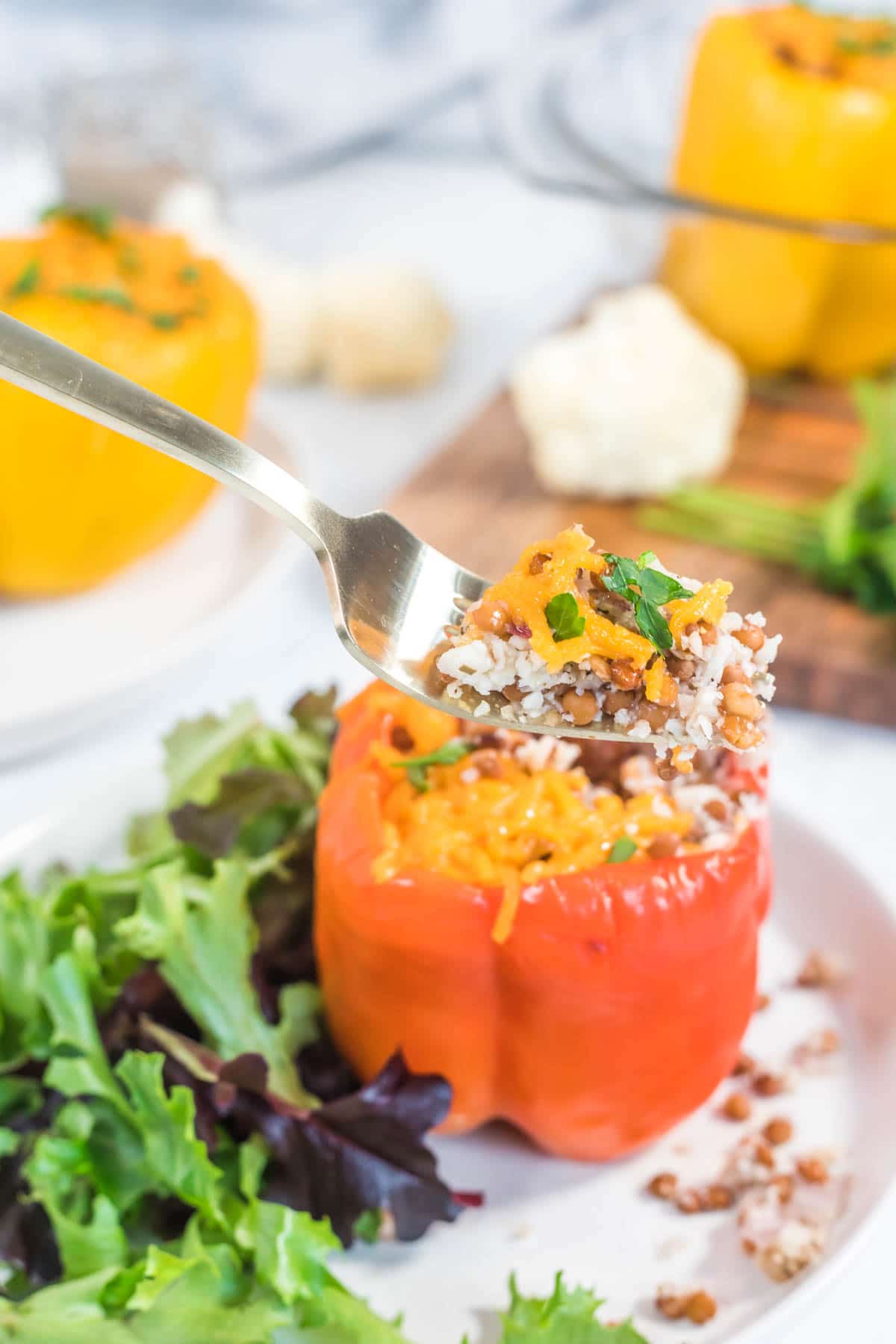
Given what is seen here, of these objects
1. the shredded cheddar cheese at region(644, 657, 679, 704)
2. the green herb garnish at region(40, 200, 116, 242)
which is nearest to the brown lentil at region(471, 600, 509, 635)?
the shredded cheddar cheese at region(644, 657, 679, 704)

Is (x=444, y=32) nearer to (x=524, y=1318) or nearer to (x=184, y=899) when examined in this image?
(x=184, y=899)

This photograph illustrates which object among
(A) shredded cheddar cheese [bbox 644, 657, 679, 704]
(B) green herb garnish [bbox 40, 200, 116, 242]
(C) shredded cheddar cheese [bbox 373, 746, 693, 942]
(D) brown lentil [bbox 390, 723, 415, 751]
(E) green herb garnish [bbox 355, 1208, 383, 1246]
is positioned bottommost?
(E) green herb garnish [bbox 355, 1208, 383, 1246]

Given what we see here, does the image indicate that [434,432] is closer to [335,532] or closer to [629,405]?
[629,405]

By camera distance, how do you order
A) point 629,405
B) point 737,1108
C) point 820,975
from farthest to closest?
1. point 629,405
2. point 820,975
3. point 737,1108

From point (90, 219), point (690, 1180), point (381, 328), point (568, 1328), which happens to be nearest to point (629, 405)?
point (381, 328)

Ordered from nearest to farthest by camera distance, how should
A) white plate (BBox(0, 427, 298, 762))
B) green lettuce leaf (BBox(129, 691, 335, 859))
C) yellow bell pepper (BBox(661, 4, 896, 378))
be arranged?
green lettuce leaf (BBox(129, 691, 335, 859)) < white plate (BBox(0, 427, 298, 762)) < yellow bell pepper (BBox(661, 4, 896, 378))

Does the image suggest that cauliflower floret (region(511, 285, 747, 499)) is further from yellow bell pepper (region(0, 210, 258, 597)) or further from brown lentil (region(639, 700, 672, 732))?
brown lentil (region(639, 700, 672, 732))
